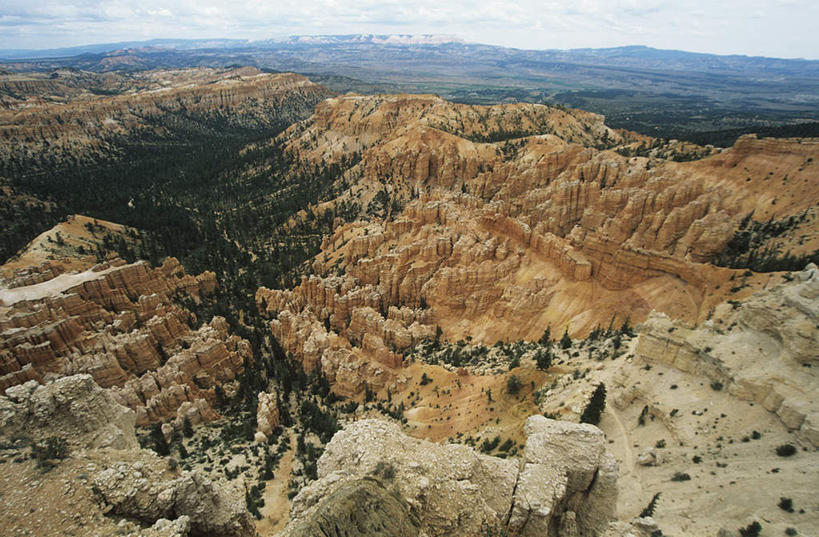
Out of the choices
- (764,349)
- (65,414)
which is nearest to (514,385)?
(764,349)

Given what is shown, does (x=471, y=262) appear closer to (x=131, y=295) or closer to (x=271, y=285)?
→ (x=271, y=285)

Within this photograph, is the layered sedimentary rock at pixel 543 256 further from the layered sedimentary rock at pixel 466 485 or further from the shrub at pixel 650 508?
the layered sedimentary rock at pixel 466 485

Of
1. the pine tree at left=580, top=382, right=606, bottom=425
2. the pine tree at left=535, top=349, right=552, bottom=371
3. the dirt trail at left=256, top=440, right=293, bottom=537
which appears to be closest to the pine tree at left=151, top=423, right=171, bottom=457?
the dirt trail at left=256, top=440, right=293, bottom=537

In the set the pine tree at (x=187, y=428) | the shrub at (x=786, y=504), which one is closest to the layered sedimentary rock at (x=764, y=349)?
the shrub at (x=786, y=504)

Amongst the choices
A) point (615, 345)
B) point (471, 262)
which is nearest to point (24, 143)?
point (471, 262)

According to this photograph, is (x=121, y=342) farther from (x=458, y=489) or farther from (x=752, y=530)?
(x=752, y=530)
